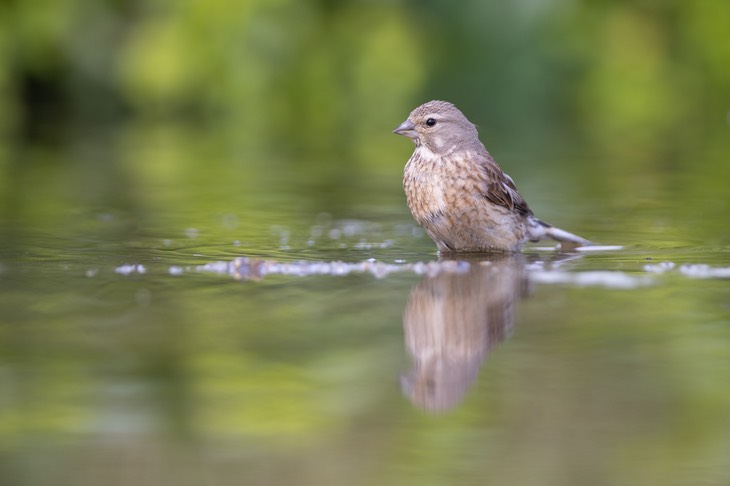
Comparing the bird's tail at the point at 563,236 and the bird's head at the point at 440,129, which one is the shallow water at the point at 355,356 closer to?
the bird's tail at the point at 563,236

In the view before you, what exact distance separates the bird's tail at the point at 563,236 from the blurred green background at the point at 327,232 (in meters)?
0.24

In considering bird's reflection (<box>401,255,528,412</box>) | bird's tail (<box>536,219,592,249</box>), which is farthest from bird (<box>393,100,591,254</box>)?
bird's reflection (<box>401,255,528,412</box>)

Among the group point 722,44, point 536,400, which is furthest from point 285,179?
point 722,44

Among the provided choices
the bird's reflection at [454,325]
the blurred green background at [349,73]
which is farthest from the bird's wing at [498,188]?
the blurred green background at [349,73]

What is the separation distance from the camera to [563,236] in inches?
252

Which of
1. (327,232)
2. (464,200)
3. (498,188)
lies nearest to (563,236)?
(498,188)

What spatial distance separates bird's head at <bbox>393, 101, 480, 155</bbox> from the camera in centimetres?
650

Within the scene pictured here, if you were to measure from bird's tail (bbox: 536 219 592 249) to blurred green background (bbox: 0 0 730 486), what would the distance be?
24 cm

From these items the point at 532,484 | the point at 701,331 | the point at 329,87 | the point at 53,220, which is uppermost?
the point at 329,87

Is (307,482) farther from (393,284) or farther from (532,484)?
(393,284)

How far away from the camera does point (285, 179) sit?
10336mm

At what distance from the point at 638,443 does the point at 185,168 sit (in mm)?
8478

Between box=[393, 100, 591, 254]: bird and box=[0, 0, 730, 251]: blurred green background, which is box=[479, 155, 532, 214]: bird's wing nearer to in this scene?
box=[393, 100, 591, 254]: bird

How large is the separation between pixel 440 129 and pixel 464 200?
472mm
